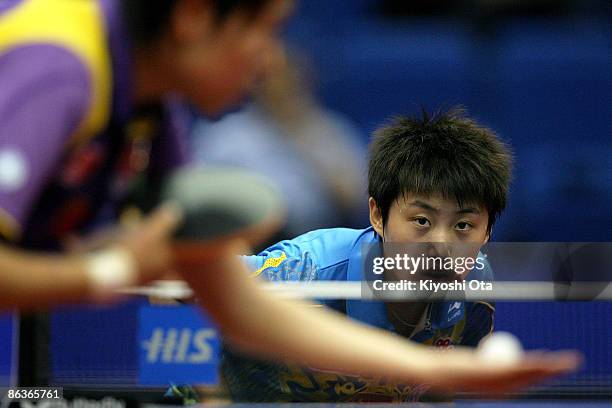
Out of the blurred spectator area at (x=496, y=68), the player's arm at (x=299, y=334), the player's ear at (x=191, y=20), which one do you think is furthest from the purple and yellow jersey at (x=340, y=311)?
the blurred spectator area at (x=496, y=68)

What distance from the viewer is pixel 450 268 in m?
3.18

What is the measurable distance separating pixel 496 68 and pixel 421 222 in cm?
331

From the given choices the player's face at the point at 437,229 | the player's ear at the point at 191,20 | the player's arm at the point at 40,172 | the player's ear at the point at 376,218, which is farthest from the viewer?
the player's ear at the point at 376,218

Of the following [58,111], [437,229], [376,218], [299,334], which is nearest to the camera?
[58,111]

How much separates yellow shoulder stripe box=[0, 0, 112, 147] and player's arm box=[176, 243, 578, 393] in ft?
0.97

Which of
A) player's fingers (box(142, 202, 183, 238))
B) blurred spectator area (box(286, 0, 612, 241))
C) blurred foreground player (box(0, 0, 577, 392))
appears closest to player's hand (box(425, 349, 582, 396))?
blurred foreground player (box(0, 0, 577, 392))

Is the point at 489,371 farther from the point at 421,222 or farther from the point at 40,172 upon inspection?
the point at 421,222

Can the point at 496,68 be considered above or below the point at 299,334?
above

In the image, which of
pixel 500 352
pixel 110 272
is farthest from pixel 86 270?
pixel 500 352

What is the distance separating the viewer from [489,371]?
4.90ft

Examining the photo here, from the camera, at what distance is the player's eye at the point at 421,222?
10.5 feet

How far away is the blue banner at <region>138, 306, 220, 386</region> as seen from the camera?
10.7 ft

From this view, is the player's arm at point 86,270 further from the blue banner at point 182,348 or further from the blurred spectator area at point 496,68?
the blurred spectator area at point 496,68

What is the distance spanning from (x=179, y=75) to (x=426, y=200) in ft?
5.97
